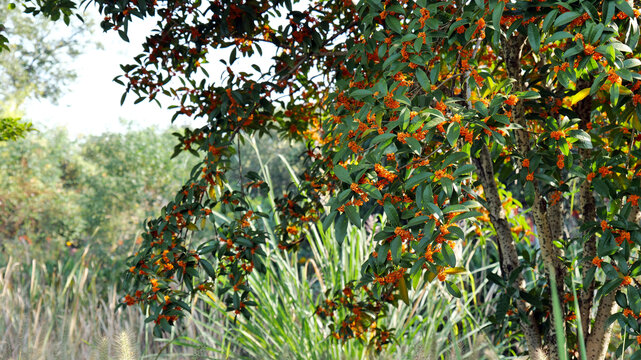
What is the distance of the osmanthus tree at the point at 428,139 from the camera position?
1.01 metres

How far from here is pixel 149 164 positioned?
7.14m

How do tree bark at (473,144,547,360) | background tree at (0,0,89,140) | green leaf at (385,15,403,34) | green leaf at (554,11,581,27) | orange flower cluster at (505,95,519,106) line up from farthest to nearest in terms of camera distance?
background tree at (0,0,89,140)
tree bark at (473,144,547,360)
green leaf at (385,15,403,34)
orange flower cluster at (505,95,519,106)
green leaf at (554,11,581,27)

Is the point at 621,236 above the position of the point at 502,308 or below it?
above

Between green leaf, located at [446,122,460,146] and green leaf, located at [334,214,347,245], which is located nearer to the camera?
green leaf, located at [446,122,460,146]

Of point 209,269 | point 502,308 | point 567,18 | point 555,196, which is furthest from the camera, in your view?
point 502,308

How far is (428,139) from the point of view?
3.21 feet

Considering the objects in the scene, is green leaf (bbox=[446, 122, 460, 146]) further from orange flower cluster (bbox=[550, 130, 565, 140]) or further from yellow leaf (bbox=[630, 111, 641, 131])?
yellow leaf (bbox=[630, 111, 641, 131])

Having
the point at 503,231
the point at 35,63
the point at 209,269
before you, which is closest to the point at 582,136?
the point at 503,231

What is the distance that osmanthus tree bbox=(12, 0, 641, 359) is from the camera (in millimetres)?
1014

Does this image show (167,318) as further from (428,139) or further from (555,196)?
(555,196)

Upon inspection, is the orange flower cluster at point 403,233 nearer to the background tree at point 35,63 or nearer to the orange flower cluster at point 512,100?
the orange flower cluster at point 512,100

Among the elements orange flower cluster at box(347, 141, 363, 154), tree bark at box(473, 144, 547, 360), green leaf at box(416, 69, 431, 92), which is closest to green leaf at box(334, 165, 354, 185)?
orange flower cluster at box(347, 141, 363, 154)

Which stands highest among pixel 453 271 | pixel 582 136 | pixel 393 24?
pixel 393 24

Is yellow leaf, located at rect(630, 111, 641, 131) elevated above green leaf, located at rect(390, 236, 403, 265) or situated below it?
above
